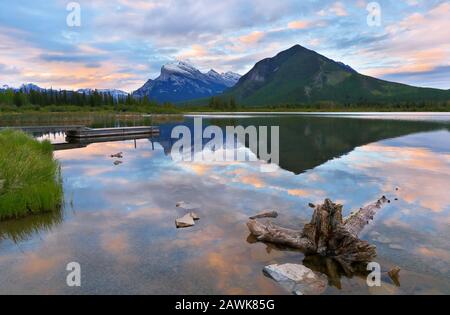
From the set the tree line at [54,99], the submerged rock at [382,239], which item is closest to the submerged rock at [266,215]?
the submerged rock at [382,239]

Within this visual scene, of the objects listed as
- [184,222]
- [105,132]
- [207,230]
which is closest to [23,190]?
[184,222]

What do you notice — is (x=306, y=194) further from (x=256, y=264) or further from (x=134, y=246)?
(x=134, y=246)

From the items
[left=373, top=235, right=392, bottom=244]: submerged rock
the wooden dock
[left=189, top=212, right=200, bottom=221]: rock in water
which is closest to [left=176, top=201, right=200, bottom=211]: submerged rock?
[left=189, top=212, right=200, bottom=221]: rock in water

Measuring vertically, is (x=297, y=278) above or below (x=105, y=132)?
below

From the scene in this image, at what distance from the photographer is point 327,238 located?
9.81 m

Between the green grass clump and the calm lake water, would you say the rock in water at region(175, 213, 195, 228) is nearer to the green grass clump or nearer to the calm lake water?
the calm lake water

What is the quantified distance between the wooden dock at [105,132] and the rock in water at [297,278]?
4330 centimetres

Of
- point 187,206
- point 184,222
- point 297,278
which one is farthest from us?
point 187,206

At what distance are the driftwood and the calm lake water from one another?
1.49 feet

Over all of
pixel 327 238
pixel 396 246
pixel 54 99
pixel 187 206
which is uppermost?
pixel 54 99

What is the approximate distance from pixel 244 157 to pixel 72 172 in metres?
14.0

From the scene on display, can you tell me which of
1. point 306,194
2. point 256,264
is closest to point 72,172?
point 306,194

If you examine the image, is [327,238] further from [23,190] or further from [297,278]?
[23,190]

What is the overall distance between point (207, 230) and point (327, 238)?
4.21m
